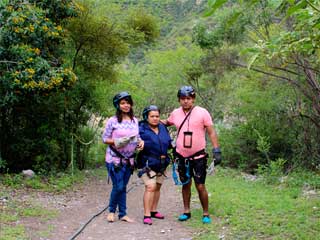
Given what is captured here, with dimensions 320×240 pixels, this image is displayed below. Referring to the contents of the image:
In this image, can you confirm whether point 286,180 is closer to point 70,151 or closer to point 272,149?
point 272,149

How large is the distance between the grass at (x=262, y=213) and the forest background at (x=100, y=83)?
5.95 feet

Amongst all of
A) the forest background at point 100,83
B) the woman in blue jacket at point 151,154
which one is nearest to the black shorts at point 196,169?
the woman in blue jacket at point 151,154

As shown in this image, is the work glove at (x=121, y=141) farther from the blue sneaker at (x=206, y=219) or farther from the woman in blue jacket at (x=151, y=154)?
the blue sneaker at (x=206, y=219)

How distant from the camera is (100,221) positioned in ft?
20.2

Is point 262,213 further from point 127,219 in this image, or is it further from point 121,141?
point 121,141

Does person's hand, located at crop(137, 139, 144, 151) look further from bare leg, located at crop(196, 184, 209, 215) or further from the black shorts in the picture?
bare leg, located at crop(196, 184, 209, 215)

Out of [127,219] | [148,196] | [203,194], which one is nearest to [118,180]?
[148,196]

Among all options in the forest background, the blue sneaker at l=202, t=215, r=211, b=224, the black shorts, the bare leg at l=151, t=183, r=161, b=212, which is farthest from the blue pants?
the forest background

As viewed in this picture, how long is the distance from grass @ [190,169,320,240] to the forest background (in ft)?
5.95

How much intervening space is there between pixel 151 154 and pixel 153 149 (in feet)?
0.24

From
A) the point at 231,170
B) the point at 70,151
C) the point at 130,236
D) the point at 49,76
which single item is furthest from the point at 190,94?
the point at 231,170

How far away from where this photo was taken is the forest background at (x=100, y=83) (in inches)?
320

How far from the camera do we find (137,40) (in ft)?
36.3

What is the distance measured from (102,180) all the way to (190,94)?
572cm
